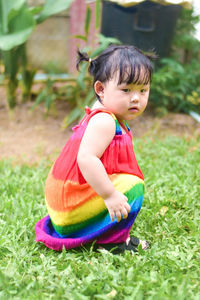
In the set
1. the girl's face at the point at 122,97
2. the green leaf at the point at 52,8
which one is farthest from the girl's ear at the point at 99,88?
the green leaf at the point at 52,8

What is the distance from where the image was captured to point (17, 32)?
343 cm

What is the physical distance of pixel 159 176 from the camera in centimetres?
272

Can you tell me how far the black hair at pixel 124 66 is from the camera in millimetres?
1657

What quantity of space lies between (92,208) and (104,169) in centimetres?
24

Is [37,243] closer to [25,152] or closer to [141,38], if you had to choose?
[25,152]

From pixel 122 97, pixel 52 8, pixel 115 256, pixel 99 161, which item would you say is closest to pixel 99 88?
pixel 122 97

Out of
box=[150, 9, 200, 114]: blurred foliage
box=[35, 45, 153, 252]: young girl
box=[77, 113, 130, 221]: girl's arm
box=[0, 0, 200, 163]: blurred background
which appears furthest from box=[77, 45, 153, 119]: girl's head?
box=[150, 9, 200, 114]: blurred foliage

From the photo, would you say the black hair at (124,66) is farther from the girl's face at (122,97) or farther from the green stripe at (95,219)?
the green stripe at (95,219)

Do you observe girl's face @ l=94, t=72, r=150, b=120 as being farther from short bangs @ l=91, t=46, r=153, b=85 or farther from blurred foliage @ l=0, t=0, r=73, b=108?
blurred foliage @ l=0, t=0, r=73, b=108

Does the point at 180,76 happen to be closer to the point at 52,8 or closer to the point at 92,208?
the point at 52,8

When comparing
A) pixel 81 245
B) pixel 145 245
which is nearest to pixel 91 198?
pixel 81 245

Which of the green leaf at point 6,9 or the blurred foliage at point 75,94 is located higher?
the green leaf at point 6,9

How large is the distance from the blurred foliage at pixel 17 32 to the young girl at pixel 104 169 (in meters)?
1.75

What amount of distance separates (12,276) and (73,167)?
538 mm
